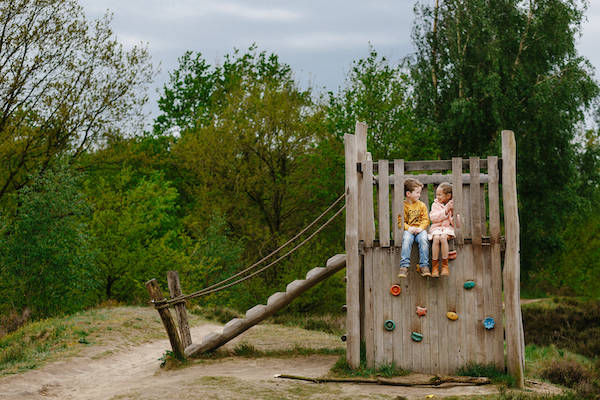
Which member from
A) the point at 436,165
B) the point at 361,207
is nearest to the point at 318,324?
the point at 361,207

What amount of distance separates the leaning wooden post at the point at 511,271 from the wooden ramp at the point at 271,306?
2778 millimetres

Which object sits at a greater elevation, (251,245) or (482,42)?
(482,42)

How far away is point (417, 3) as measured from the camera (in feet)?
124

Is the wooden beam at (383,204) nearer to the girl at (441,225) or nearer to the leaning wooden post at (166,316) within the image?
the girl at (441,225)

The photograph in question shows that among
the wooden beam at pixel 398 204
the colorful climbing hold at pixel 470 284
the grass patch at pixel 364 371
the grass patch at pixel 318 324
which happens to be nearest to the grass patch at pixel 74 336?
the grass patch at pixel 318 324

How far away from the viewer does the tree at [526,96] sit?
3234 cm

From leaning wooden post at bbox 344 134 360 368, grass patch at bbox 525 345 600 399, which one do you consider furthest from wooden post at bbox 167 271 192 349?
grass patch at bbox 525 345 600 399

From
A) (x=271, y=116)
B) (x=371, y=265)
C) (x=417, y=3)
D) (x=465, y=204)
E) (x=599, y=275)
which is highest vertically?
(x=417, y=3)

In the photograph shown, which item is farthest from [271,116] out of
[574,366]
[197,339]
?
[574,366]

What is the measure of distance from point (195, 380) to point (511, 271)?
15.6ft

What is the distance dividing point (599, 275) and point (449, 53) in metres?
14.1

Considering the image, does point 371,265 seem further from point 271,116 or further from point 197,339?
point 271,116

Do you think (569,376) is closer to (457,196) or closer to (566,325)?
(457,196)

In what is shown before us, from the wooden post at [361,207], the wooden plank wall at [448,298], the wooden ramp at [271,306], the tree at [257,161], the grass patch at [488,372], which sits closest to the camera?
the grass patch at [488,372]
